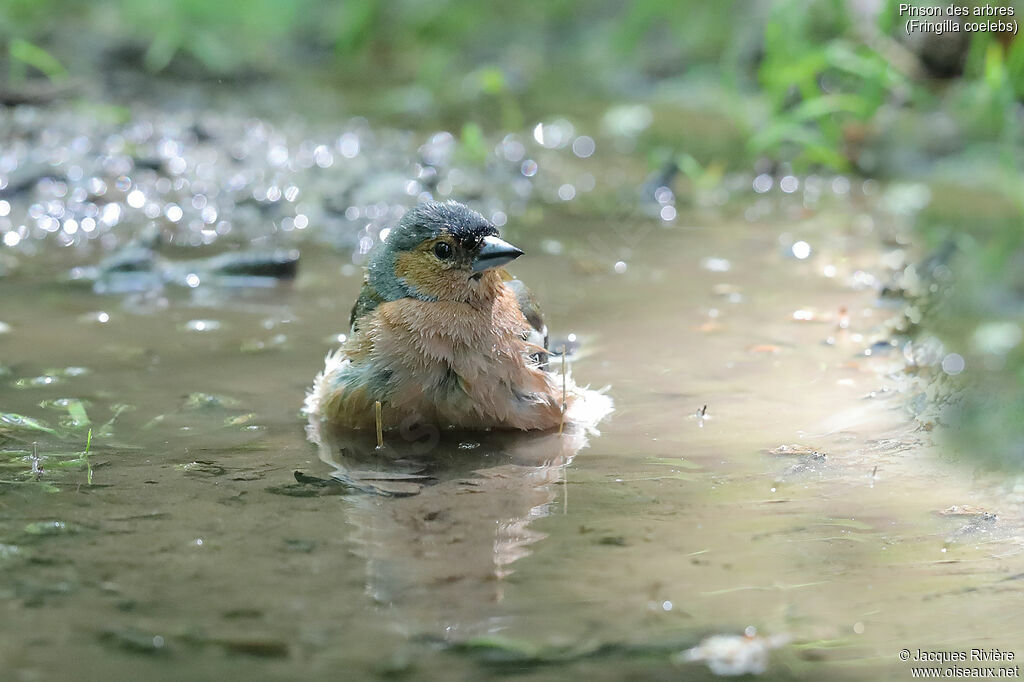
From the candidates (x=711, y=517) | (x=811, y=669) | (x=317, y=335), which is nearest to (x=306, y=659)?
(x=811, y=669)

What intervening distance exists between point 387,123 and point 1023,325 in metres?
6.05

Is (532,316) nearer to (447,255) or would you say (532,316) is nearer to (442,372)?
(447,255)

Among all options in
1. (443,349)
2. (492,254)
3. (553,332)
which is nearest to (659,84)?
(553,332)

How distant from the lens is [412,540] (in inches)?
126

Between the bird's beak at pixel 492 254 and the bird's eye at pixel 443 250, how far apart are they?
0.10 metres

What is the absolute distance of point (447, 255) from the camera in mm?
4383

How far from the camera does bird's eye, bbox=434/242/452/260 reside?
4375 millimetres

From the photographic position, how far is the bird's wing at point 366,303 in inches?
179

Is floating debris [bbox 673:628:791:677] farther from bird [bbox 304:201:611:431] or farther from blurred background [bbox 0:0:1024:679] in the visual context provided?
bird [bbox 304:201:611:431]

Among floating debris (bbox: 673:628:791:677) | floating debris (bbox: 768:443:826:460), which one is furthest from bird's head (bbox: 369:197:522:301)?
floating debris (bbox: 673:628:791:677)

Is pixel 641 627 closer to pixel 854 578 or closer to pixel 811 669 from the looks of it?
pixel 811 669

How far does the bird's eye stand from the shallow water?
2.23 ft

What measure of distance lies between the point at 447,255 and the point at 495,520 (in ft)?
4.28

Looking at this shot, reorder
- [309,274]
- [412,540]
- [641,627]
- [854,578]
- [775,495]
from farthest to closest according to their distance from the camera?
[309,274] < [775,495] < [412,540] < [854,578] < [641,627]
